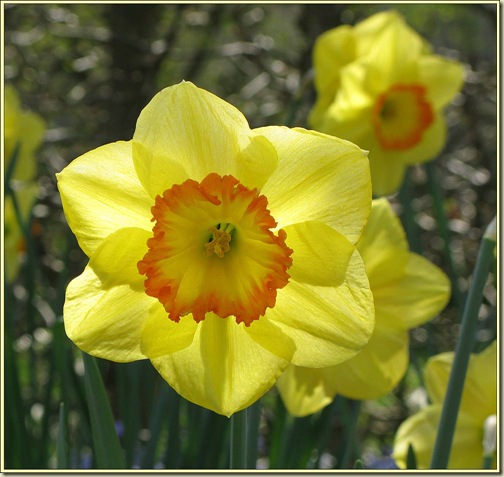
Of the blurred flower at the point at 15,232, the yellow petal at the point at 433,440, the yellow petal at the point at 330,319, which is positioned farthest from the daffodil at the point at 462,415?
the blurred flower at the point at 15,232

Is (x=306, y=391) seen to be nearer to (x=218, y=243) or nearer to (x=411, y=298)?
(x=411, y=298)

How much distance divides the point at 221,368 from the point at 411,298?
0.55 meters

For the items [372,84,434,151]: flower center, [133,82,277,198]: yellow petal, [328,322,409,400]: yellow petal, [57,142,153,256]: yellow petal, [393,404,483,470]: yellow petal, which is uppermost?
[133,82,277,198]: yellow petal

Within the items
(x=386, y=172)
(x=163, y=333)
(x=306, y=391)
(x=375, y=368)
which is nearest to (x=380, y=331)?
(x=375, y=368)

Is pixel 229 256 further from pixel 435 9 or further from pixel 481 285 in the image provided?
pixel 435 9

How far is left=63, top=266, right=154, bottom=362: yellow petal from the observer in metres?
1.01

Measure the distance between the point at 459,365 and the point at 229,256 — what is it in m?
0.40

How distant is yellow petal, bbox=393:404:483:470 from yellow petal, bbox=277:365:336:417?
214 millimetres

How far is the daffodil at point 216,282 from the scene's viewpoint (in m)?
Answer: 1.02

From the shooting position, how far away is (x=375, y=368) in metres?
1.43

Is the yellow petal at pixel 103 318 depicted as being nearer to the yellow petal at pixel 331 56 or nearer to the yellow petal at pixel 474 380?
the yellow petal at pixel 474 380

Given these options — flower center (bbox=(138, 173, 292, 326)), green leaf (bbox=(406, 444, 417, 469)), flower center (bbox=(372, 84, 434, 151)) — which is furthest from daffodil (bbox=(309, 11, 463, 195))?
flower center (bbox=(138, 173, 292, 326))

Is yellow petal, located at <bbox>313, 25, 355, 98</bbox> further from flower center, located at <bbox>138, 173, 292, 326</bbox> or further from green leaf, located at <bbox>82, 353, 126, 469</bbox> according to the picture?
green leaf, located at <bbox>82, 353, 126, 469</bbox>

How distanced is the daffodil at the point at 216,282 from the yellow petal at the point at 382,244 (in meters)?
0.41
